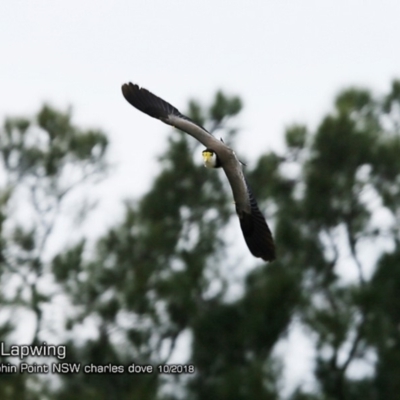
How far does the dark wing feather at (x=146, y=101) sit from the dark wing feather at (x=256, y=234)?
1.11 m

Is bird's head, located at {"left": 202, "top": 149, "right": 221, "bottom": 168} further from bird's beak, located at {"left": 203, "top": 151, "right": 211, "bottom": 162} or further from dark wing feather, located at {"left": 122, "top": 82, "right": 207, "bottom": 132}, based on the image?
dark wing feather, located at {"left": 122, "top": 82, "right": 207, "bottom": 132}

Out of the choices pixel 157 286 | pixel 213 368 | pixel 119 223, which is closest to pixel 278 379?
pixel 213 368

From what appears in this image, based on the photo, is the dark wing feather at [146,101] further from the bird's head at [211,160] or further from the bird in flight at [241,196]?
the bird's head at [211,160]

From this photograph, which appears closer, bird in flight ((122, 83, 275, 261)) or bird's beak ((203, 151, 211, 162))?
bird in flight ((122, 83, 275, 261))

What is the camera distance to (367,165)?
15484mm

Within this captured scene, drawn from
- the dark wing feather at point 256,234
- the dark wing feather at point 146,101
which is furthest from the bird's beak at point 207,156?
the dark wing feather at point 146,101

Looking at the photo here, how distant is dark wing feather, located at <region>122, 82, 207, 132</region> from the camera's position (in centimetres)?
866

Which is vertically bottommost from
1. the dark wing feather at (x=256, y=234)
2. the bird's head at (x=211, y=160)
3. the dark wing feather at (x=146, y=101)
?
the dark wing feather at (x=256, y=234)

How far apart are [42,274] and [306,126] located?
3689mm

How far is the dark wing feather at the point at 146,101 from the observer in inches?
341

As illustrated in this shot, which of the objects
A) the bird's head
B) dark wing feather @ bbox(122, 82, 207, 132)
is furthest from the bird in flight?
dark wing feather @ bbox(122, 82, 207, 132)

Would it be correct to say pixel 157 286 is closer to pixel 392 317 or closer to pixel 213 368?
pixel 213 368

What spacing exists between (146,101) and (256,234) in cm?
150

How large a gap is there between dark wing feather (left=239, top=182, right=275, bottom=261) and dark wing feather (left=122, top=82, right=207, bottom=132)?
1.11 meters
